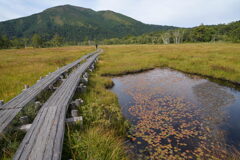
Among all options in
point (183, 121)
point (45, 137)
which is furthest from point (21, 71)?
point (183, 121)

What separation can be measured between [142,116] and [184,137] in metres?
1.94

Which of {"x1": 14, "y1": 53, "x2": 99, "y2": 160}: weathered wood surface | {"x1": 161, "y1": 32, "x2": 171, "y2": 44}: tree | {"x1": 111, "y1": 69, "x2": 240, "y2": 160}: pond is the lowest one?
{"x1": 111, "y1": 69, "x2": 240, "y2": 160}: pond

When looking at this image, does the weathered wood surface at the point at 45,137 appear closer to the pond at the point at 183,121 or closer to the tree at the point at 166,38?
the pond at the point at 183,121

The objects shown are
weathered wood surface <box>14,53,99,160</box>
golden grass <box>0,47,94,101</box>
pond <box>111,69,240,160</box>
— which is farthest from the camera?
golden grass <box>0,47,94,101</box>

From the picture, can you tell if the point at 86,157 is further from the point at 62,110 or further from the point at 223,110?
the point at 223,110

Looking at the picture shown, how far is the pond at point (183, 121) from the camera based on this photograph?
163 inches

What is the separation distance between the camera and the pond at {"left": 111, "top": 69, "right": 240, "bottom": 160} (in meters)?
4.14

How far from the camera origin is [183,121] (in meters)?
Answer: 5.71

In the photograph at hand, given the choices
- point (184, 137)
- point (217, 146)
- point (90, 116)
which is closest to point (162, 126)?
point (184, 137)

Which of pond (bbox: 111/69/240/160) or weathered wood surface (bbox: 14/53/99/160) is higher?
weathered wood surface (bbox: 14/53/99/160)

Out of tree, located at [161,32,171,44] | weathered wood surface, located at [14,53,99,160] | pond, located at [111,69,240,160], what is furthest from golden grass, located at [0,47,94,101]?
tree, located at [161,32,171,44]

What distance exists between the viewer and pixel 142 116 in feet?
20.3

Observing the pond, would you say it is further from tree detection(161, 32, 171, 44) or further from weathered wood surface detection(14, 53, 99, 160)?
tree detection(161, 32, 171, 44)

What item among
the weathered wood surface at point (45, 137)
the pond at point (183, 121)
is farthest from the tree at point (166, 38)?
the weathered wood surface at point (45, 137)
